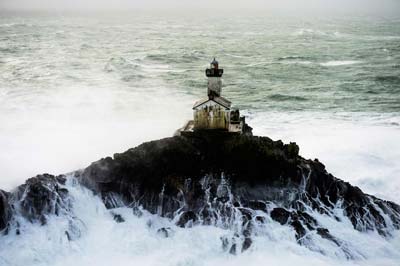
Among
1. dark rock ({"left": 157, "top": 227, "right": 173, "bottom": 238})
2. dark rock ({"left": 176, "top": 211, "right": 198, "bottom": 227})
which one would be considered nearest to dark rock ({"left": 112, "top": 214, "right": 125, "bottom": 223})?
dark rock ({"left": 157, "top": 227, "right": 173, "bottom": 238})

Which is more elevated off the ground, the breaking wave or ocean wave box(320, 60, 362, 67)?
ocean wave box(320, 60, 362, 67)

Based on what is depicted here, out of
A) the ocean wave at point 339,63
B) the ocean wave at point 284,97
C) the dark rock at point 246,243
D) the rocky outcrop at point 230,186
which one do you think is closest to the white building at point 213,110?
the rocky outcrop at point 230,186

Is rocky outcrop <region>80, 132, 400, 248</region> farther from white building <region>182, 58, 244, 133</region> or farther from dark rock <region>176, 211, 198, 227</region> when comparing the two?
white building <region>182, 58, 244, 133</region>

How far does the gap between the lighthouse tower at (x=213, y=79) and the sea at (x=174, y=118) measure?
707 centimetres

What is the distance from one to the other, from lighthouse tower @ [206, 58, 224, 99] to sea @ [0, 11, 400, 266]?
7.07 m

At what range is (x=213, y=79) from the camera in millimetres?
23750

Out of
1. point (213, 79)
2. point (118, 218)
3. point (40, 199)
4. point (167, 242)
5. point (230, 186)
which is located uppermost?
point (213, 79)

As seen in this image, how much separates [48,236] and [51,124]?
16.7 meters

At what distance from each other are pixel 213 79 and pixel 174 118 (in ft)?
40.8

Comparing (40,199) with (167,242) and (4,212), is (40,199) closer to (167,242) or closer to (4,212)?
(4,212)

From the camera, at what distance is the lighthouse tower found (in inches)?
923

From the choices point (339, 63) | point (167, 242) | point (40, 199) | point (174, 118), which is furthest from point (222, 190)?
point (339, 63)

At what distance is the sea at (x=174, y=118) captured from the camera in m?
18.7

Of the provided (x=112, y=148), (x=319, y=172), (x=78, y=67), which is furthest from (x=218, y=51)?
(x=319, y=172)
